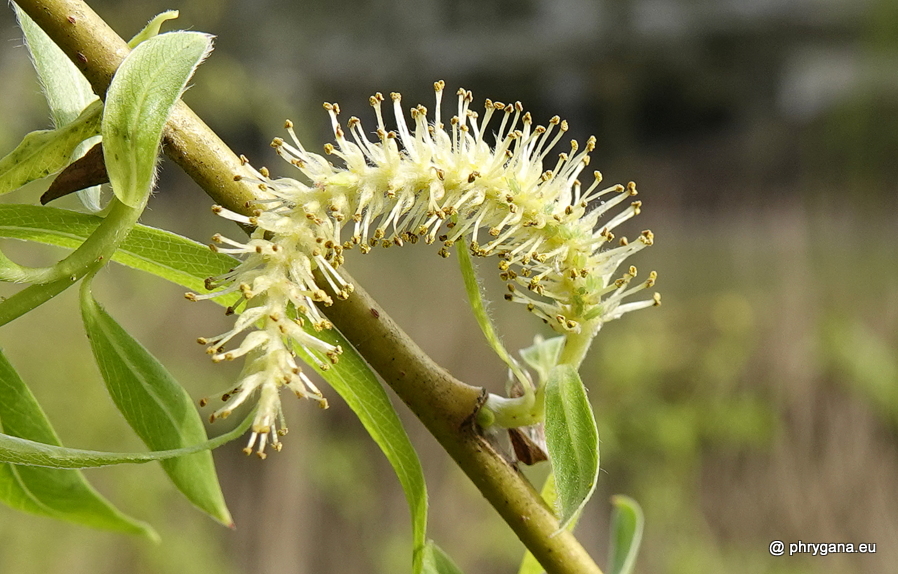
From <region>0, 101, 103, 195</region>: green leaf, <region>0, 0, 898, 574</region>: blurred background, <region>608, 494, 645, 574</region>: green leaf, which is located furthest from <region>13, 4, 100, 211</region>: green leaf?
<region>0, 0, 898, 574</region>: blurred background

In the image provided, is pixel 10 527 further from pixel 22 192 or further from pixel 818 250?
pixel 818 250

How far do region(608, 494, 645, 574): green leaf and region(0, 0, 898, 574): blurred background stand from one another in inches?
79.1

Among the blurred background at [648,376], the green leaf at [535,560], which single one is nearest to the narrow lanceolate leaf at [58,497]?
the green leaf at [535,560]

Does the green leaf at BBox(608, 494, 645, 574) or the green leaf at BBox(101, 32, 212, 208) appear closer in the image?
the green leaf at BBox(101, 32, 212, 208)

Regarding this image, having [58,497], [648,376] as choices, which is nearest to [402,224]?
[58,497]

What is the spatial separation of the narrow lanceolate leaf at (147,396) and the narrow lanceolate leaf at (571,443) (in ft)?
0.64

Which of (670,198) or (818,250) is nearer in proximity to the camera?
(818,250)

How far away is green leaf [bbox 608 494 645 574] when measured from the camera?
0.60 meters

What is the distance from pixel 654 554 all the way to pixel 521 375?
138 inches

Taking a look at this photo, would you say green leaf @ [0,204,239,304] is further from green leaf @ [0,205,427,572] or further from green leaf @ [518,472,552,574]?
green leaf @ [518,472,552,574]

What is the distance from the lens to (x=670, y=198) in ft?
20.5

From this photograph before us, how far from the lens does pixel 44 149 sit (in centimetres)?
42

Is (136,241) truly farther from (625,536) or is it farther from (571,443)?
(625,536)

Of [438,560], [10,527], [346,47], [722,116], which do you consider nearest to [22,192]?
[10,527]
